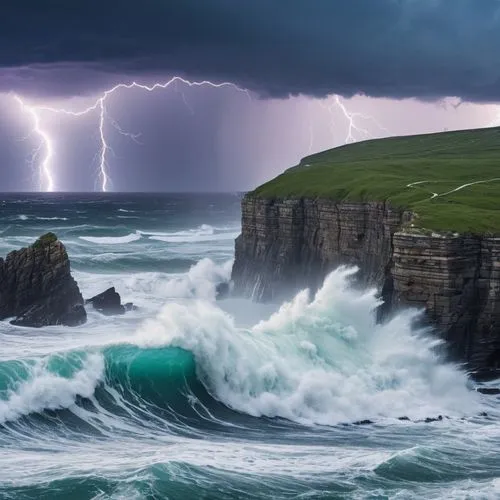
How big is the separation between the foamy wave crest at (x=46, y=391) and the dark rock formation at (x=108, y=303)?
68.7 ft

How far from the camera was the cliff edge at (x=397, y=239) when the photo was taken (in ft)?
126

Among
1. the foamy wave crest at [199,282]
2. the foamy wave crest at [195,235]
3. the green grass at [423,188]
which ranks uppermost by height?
the green grass at [423,188]

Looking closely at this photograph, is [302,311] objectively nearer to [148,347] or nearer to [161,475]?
[148,347]

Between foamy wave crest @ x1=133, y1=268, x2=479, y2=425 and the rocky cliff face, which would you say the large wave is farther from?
the rocky cliff face

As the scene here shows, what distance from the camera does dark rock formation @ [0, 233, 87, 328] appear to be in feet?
158

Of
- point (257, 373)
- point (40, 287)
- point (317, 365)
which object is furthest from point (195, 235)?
point (257, 373)

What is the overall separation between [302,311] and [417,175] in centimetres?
2574

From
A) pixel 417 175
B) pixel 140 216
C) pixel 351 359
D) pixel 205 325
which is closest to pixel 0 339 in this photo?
pixel 205 325

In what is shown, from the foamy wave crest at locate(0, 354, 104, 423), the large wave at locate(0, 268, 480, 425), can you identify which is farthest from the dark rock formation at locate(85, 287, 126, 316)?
the foamy wave crest at locate(0, 354, 104, 423)

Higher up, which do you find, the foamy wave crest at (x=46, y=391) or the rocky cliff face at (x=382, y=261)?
the rocky cliff face at (x=382, y=261)

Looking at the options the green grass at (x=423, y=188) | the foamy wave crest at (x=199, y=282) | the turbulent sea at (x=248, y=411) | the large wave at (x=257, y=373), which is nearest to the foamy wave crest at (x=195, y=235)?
the green grass at (x=423, y=188)

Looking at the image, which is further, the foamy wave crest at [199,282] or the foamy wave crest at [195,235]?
the foamy wave crest at [195,235]

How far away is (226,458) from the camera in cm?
2711

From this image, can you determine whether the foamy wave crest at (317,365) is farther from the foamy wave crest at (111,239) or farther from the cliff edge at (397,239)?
the foamy wave crest at (111,239)
